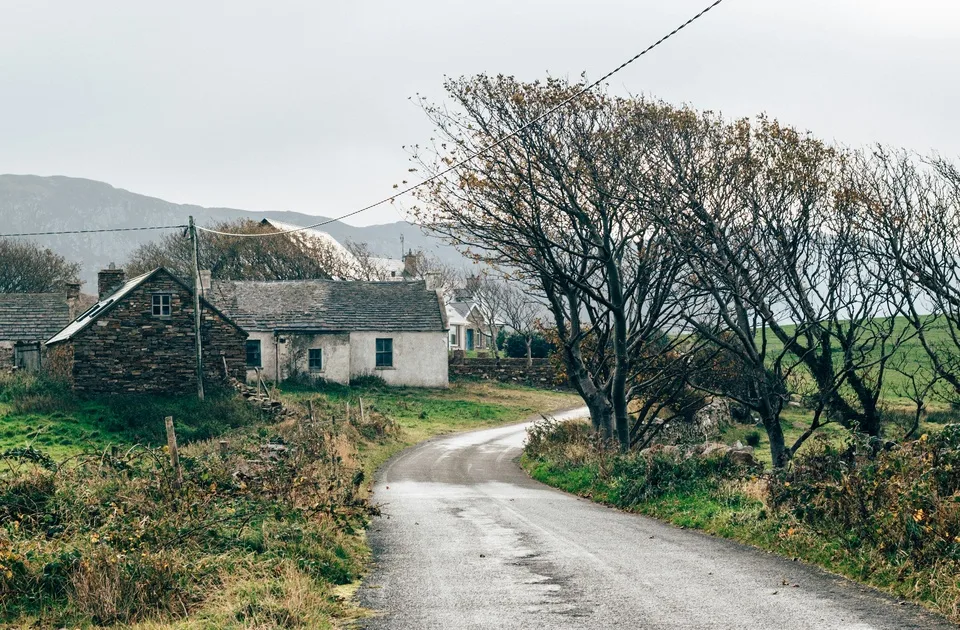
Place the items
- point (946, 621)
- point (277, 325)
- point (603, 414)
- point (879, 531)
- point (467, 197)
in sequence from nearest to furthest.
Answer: point (946, 621), point (879, 531), point (467, 197), point (603, 414), point (277, 325)

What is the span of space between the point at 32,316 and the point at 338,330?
17.6 m

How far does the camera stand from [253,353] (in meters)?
51.9

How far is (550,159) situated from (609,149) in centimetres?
145

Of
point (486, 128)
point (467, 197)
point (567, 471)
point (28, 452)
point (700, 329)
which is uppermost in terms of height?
point (486, 128)

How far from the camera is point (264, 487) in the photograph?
557 inches

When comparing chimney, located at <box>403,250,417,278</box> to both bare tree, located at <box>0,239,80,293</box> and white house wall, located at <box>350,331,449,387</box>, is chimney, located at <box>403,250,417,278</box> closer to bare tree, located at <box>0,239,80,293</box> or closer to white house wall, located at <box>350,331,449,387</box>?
white house wall, located at <box>350,331,449,387</box>

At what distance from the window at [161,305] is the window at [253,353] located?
12166 mm

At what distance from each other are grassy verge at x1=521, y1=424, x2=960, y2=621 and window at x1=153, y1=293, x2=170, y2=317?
2695 centimetres

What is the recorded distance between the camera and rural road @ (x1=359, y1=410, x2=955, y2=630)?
350 inches

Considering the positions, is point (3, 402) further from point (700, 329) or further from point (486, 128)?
point (700, 329)

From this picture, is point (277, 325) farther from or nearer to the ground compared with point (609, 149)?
nearer to the ground

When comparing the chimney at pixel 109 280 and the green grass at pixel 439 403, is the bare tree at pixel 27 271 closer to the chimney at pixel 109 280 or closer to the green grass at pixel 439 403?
the chimney at pixel 109 280

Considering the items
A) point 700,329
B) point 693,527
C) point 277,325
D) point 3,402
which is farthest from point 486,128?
point 277,325

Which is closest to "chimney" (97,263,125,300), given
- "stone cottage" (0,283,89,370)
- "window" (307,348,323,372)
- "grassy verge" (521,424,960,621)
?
"stone cottage" (0,283,89,370)
